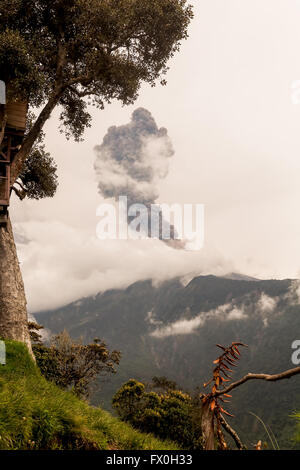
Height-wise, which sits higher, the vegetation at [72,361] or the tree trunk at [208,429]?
the tree trunk at [208,429]

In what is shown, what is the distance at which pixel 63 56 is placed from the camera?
19.7 m

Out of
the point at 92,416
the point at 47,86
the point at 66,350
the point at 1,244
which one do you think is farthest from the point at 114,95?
the point at 66,350

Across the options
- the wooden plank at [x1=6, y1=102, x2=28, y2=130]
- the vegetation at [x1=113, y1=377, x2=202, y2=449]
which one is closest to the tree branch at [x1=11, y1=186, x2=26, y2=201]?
the wooden plank at [x1=6, y1=102, x2=28, y2=130]

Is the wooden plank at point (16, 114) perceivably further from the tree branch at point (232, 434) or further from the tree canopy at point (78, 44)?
the tree branch at point (232, 434)

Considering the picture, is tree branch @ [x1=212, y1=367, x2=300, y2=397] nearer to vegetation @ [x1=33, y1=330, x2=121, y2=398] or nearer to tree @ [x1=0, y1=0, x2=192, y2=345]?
tree @ [x1=0, y1=0, x2=192, y2=345]

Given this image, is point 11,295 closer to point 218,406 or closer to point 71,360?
point 218,406

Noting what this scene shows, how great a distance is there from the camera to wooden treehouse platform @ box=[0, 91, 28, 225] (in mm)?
17938

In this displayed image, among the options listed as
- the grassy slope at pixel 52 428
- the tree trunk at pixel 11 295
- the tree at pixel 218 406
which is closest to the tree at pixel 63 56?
the tree trunk at pixel 11 295

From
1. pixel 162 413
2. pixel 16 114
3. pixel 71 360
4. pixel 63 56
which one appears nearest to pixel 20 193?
pixel 16 114

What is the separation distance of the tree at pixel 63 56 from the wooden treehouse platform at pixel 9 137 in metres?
0.61

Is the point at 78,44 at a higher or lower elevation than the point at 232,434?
higher

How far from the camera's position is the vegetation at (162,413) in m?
45.1

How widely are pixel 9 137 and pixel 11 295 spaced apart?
10470mm
